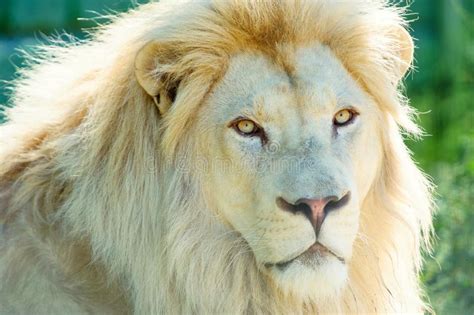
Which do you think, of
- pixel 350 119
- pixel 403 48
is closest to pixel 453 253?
pixel 403 48

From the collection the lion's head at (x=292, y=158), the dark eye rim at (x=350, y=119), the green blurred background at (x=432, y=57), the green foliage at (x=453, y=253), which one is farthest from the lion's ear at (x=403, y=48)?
the green blurred background at (x=432, y=57)

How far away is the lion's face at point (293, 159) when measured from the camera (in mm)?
3051

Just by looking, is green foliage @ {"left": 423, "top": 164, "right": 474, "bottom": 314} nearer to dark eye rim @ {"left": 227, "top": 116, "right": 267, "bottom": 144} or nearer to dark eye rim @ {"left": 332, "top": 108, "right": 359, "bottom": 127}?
dark eye rim @ {"left": 332, "top": 108, "right": 359, "bottom": 127}

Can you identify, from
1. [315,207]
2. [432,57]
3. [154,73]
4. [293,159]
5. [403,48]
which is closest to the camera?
[315,207]

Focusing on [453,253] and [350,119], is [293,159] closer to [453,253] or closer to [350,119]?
[350,119]

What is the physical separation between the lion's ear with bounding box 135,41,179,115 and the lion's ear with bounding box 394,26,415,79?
77 cm

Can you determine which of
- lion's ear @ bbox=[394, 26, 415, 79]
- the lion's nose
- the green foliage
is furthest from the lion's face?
the green foliage

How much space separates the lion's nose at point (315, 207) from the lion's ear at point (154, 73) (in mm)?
549

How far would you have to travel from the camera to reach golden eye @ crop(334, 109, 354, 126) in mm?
3268

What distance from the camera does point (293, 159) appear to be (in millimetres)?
3123

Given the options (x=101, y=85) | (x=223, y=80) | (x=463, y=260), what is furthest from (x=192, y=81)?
(x=463, y=260)

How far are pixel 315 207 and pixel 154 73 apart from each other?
667 mm

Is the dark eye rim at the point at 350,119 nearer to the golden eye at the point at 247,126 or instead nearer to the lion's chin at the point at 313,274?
the golden eye at the point at 247,126

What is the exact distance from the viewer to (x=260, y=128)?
3195mm
